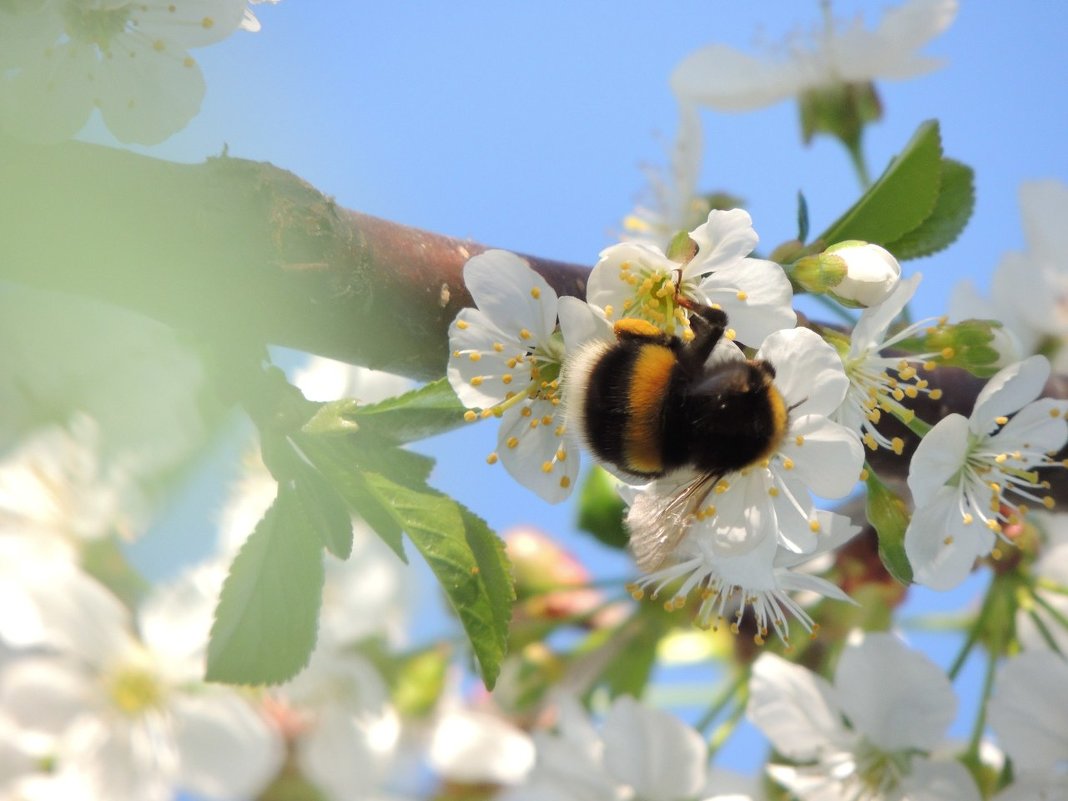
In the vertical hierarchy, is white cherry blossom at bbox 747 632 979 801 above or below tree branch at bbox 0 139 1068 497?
below

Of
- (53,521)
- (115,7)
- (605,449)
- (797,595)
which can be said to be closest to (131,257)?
(115,7)

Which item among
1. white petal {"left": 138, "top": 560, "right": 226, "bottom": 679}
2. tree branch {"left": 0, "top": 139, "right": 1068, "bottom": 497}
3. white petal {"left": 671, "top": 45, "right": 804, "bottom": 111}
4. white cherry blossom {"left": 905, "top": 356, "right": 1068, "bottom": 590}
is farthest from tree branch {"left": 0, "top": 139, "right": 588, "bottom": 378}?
white petal {"left": 138, "top": 560, "right": 226, "bottom": 679}

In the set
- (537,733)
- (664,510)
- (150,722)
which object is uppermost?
(664,510)

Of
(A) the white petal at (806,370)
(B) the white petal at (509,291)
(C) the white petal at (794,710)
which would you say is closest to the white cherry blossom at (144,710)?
(C) the white petal at (794,710)

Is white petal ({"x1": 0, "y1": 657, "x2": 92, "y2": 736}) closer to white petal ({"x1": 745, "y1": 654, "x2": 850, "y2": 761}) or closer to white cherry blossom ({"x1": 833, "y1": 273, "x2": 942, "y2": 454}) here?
white petal ({"x1": 745, "y1": 654, "x2": 850, "y2": 761})

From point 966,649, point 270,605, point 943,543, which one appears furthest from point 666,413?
point 966,649

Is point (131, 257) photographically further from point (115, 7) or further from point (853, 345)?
point (853, 345)
